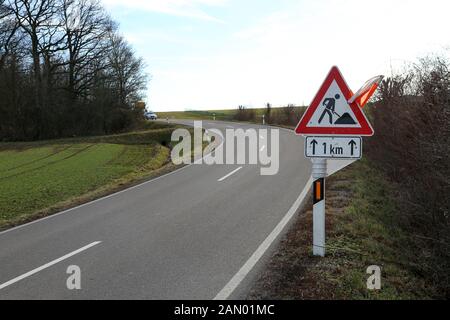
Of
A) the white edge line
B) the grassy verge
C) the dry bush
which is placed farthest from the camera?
the dry bush

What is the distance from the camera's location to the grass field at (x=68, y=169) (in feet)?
43.4

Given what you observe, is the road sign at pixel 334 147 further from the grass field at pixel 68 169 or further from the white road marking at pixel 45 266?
the grass field at pixel 68 169

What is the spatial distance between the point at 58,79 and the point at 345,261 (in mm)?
45565

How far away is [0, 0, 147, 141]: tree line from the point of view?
41281 millimetres

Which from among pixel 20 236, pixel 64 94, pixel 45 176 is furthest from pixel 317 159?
pixel 64 94

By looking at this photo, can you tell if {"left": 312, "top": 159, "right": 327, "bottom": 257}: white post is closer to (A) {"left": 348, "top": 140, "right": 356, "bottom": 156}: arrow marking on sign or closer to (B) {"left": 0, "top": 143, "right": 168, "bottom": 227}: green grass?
(A) {"left": 348, "top": 140, "right": 356, "bottom": 156}: arrow marking on sign

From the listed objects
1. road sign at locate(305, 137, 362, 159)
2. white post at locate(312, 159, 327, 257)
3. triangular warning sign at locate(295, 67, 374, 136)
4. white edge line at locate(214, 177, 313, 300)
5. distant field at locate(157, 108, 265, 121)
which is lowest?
white edge line at locate(214, 177, 313, 300)

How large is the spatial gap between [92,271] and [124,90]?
50.4 m

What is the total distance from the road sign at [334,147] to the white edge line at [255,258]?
1.80 meters

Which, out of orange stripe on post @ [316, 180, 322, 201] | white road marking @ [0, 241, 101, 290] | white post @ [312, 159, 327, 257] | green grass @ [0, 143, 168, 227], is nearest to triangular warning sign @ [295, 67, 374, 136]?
white post @ [312, 159, 327, 257]

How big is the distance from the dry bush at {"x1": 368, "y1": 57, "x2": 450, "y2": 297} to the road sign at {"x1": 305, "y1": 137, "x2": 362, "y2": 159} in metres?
1.80

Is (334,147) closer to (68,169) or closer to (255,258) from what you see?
(255,258)

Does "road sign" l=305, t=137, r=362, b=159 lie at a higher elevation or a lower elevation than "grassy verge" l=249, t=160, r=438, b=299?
higher

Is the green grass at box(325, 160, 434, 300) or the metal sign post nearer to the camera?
the green grass at box(325, 160, 434, 300)
